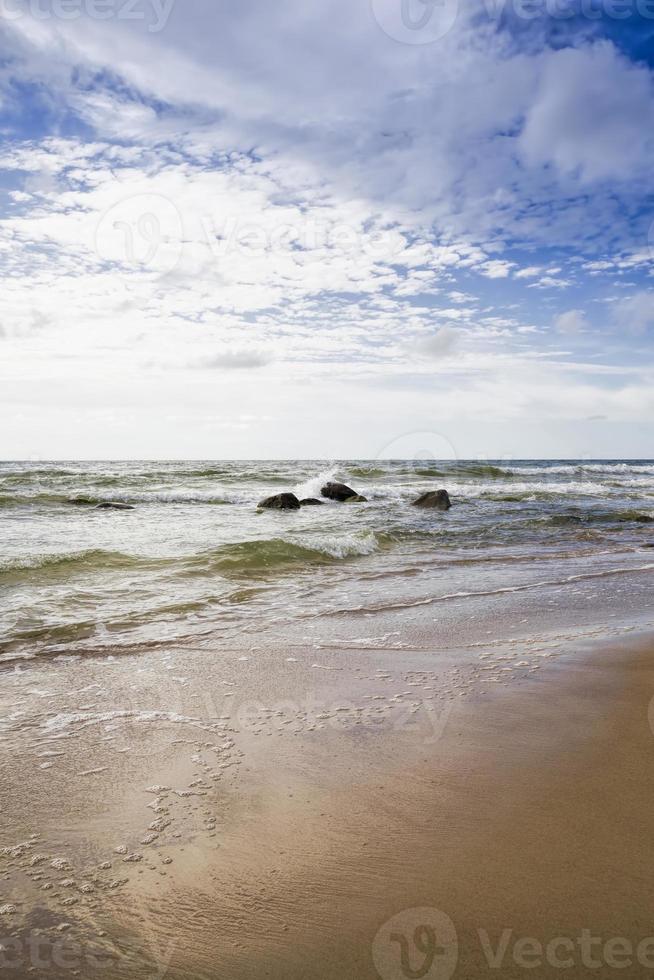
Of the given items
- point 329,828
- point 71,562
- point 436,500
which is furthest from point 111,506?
point 329,828

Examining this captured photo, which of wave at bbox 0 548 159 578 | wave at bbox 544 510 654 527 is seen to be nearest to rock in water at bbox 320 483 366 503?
wave at bbox 544 510 654 527

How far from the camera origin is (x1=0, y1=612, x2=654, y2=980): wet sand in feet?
5.74

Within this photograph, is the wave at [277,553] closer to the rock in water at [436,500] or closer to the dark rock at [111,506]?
the rock in water at [436,500]

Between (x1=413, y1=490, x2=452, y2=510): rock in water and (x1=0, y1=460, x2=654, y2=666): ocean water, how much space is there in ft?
1.76

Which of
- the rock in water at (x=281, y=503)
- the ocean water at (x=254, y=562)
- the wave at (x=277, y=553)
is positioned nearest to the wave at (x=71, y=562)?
Result: the ocean water at (x=254, y=562)

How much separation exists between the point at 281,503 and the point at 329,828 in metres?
15.6

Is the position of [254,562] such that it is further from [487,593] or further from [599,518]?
[599,518]

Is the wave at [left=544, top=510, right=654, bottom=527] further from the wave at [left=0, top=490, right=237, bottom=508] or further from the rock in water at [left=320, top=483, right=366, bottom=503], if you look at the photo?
the wave at [left=0, top=490, right=237, bottom=508]

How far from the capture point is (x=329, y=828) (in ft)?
7.69

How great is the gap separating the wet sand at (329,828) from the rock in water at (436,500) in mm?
14468

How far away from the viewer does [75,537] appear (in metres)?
11.1

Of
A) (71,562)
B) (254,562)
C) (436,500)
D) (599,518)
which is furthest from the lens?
(436,500)

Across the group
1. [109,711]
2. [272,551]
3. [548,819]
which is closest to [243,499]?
[272,551]

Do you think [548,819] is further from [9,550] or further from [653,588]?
[9,550]
